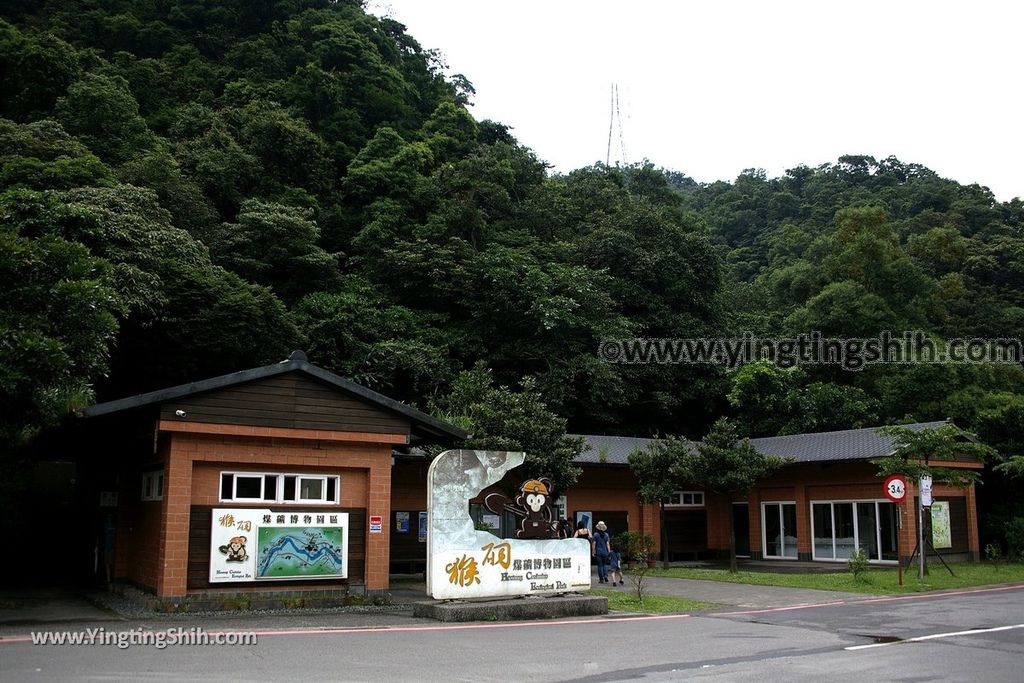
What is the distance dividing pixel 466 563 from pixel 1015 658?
8302 mm

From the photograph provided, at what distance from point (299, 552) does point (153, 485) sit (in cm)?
320

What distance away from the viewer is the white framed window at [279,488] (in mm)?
15188

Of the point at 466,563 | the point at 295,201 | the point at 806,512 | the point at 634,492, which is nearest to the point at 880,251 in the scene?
the point at 806,512

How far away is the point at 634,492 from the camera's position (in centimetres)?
2838

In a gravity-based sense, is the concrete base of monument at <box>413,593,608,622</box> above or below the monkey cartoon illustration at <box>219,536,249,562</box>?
below

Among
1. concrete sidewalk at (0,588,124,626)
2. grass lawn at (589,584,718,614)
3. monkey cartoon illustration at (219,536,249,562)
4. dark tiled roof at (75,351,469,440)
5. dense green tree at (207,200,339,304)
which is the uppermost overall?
dense green tree at (207,200,339,304)

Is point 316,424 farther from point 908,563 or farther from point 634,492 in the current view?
point 908,563

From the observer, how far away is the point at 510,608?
46.7ft

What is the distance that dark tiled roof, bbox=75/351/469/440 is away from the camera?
1410 centimetres

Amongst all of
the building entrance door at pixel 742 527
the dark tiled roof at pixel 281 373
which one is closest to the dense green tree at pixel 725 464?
the building entrance door at pixel 742 527

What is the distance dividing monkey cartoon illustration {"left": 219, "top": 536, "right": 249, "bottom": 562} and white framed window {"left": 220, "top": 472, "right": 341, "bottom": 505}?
2.30 ft

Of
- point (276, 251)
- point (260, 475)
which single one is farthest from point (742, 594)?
point (276, 251)

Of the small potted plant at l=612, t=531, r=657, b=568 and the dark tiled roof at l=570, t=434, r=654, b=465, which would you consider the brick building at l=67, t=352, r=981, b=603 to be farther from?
the dark tiled roof at l=570, t=434, r=654, b=465

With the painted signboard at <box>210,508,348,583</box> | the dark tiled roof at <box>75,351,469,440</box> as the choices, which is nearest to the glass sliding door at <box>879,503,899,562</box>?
the dark tiled roof at <box>75,351,469,440</box>
